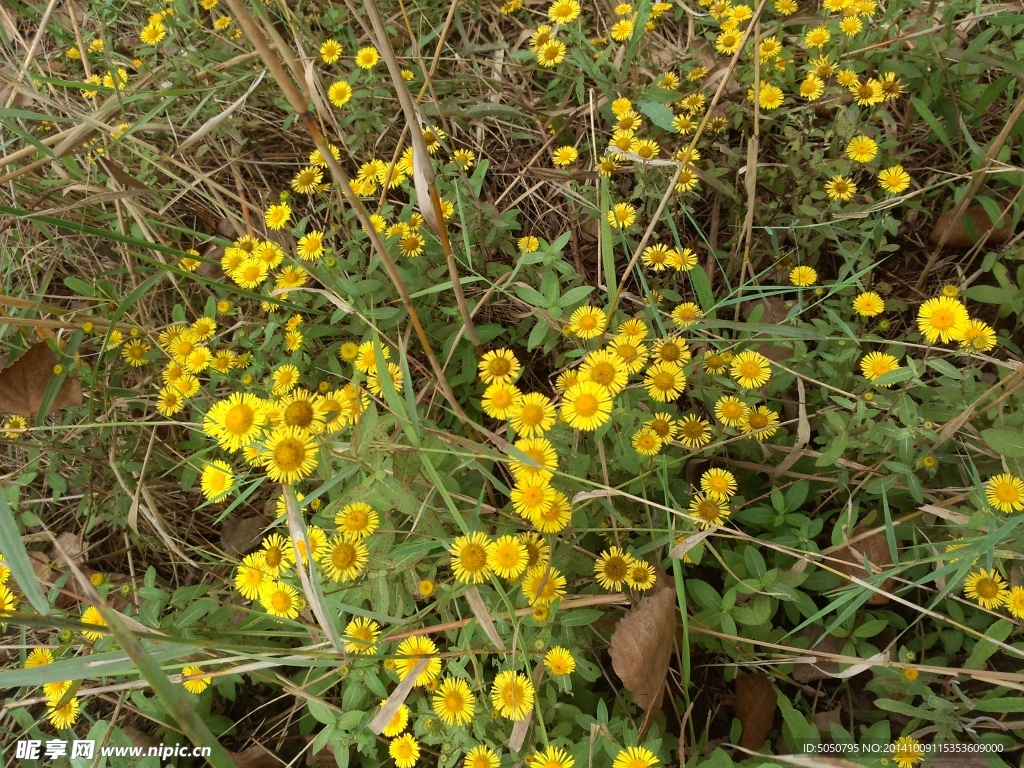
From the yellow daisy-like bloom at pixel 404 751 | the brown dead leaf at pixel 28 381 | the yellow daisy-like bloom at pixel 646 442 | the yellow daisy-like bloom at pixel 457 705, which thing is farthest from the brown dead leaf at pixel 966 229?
the brown dead leaf at pixel 28 381

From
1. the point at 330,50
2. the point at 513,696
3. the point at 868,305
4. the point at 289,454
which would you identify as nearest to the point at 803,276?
the point at 868,305

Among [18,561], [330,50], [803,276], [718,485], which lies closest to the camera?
[18,561]

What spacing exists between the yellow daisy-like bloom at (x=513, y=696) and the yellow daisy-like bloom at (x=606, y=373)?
25.8 inches

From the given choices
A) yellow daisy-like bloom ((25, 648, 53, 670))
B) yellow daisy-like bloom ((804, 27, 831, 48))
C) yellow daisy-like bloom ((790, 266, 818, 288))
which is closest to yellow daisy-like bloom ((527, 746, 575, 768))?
yellow daisy-like bloom ((25, 648, 53, 670))

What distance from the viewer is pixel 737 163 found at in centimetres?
218

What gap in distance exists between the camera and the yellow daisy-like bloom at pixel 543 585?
1402 millimetres

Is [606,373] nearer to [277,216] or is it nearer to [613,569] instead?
[613,569]

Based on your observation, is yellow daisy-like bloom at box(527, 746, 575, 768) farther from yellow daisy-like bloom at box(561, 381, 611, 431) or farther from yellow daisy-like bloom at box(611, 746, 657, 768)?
yellow daisy-like bloom at box(561, 381, 611, 431)

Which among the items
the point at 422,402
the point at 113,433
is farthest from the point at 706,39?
the point at 113,433

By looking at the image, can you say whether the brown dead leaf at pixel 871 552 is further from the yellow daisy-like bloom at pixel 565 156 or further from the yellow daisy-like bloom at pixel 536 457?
the yellow daisy-like bloom at pixel 565 156

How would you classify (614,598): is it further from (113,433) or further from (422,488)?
(113,433)

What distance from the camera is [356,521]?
4.80 ft

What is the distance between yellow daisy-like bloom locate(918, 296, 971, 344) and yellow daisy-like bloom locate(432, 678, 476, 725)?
1.40 m

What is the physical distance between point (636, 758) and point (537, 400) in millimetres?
771
